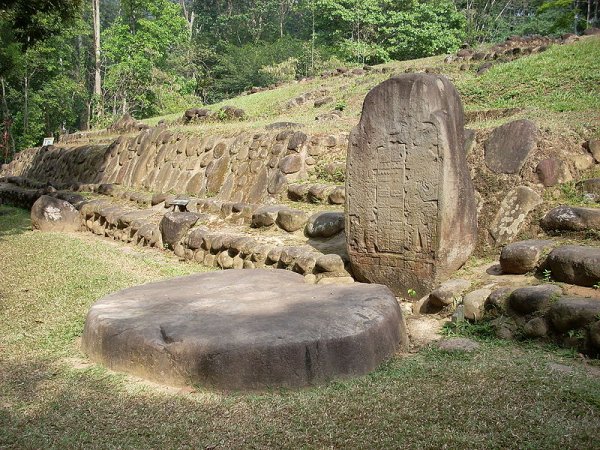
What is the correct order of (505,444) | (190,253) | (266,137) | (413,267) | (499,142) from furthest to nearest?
(266,137)
(190,253)
(499,142)
(413,267)
(505,444)

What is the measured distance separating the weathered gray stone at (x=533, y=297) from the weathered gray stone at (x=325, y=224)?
2804 mm

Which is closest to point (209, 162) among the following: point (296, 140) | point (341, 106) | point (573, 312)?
point (296, 140)

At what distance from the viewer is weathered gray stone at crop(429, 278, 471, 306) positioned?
535 cm

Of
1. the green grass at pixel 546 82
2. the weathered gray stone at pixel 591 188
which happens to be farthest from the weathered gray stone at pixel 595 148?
the green grass at pixel 546 82

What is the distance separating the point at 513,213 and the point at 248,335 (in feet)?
11.5

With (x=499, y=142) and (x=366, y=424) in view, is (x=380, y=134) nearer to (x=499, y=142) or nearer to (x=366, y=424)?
(x=499, y=142)

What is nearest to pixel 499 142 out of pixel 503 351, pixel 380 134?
pixel 380 134

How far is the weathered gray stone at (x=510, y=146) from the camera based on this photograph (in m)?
6.54

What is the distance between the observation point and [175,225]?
9.02 metres

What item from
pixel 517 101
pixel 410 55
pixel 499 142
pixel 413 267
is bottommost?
pixel 413 267

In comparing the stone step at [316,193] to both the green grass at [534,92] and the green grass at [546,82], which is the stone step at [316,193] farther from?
the green grass at [546,82]

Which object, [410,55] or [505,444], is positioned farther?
[410,55]

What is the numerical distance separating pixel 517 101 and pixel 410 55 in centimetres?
1804

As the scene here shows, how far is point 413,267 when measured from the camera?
5.80 meters
